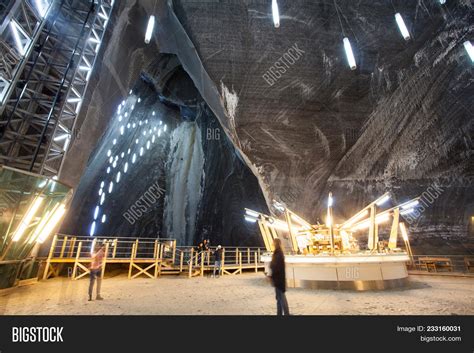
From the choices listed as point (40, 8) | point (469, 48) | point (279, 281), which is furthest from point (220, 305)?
point (469, 48)

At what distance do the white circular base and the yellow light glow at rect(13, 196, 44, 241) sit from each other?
29.8ft

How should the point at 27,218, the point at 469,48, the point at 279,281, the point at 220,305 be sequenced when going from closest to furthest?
the point at 279,281, the point at 220,305, the point at 27,218, the point at 469,48

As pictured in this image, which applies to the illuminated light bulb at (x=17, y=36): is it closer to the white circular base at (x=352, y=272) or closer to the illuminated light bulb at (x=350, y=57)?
the white circular base at (x=352, y=272)

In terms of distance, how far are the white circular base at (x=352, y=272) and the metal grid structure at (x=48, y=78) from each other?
10987mm

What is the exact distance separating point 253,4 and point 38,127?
1163 cm

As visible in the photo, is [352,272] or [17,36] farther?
[352,272]

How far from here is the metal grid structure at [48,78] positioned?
7.33 m

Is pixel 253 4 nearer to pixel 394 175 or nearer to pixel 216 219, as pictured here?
pixel 394 175

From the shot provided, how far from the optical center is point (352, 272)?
24.3ft

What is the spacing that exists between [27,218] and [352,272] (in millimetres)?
10629

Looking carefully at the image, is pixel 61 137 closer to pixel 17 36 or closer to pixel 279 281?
pixel 17 36

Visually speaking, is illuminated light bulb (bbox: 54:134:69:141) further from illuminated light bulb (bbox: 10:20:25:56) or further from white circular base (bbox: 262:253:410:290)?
white circular base (bbox: 262:253:410:290)

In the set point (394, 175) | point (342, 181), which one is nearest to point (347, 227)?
point (342, 181)

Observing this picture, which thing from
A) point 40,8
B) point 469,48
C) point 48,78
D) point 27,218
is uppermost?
point 469,48
